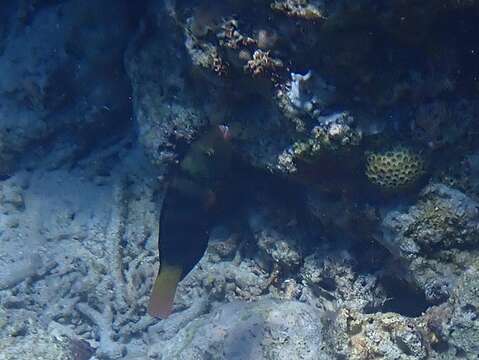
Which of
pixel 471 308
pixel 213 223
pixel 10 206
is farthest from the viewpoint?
pixel 10 206

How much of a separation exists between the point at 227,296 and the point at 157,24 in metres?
3.03

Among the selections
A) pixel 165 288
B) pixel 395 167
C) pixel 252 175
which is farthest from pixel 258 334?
pixel 395 167

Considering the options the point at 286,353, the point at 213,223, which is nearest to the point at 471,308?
the point at 286,353

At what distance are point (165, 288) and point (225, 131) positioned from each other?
1.87 meters

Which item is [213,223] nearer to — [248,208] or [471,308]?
[248,208]

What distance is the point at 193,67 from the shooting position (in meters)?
4.50

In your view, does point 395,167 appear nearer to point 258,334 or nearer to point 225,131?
point 225,131

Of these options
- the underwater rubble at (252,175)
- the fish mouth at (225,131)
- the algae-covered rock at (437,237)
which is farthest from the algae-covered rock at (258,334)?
the fish mouth at (225,131)

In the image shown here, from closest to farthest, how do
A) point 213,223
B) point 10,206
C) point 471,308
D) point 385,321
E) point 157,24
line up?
point 471,308, point 385,321, point 157,24, point 213,223, point 10,206

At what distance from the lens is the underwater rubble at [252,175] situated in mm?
3730

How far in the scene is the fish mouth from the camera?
15.5 ft

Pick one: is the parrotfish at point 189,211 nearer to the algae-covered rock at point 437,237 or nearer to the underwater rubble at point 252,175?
the underwater rubble at point 252,175

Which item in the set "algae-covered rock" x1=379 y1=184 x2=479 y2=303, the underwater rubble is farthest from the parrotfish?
"algae-covered rock" x1=379 y1=184 x2=479 y2=303

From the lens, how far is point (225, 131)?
475cm
